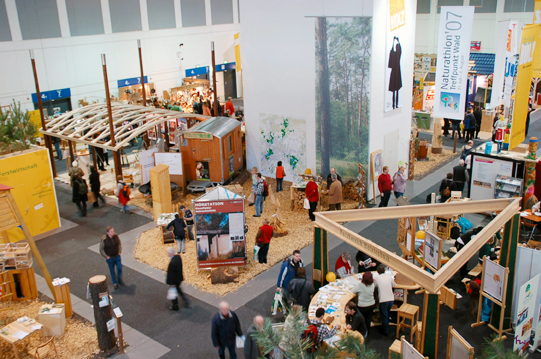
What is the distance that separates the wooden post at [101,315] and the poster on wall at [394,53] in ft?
31.8

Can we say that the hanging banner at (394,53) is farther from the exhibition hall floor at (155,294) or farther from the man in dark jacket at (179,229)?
the man in dark jacket at (179,229)

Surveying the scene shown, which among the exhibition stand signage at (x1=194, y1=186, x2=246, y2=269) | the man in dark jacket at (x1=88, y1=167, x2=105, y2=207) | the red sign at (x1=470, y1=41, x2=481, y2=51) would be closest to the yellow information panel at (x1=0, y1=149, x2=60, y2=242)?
the man in dark jacket at (x1=88, y1=167, x2=105, y2=207)

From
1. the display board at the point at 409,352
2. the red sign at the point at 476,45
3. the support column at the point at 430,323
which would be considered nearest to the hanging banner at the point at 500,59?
the support column at the point at 430,323

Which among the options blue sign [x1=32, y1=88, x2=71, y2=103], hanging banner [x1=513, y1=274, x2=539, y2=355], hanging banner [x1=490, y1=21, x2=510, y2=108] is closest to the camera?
hanging banner [x1=513, y1=274, x2=539, y2=355]

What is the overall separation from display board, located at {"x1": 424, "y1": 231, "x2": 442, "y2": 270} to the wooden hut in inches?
306

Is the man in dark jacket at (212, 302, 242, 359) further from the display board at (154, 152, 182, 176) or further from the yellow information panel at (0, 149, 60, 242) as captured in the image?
the display board at (154, 152, 182, 176)

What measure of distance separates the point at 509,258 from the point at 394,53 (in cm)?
783

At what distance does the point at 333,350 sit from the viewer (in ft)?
15.7

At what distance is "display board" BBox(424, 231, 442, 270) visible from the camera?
28.8ft

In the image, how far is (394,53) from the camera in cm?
1412

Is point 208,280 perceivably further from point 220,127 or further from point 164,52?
point 164,52

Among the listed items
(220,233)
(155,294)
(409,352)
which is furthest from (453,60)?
(155,294)

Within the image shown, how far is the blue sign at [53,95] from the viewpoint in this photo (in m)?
21.4

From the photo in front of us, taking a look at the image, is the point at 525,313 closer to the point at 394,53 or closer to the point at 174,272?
the point at 174,272
